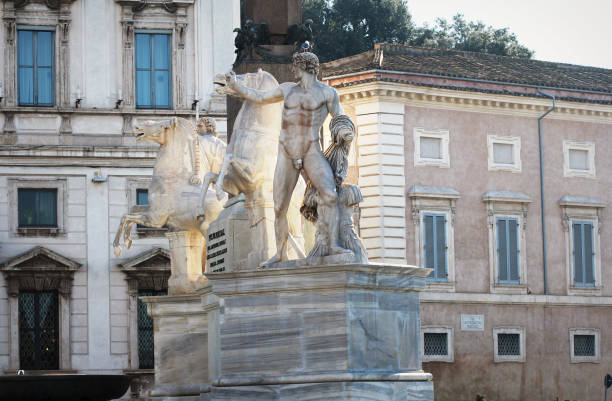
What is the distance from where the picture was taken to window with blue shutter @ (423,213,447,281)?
3678cm

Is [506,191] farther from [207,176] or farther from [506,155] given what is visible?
[207,176]

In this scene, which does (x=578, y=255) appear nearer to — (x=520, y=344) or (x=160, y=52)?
(x=520, y=344)

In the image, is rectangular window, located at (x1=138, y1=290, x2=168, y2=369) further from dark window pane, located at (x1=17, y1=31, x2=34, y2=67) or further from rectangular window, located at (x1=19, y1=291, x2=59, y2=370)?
dark window pane, located at (x1=17, y1=31, x2=34, y2=67)

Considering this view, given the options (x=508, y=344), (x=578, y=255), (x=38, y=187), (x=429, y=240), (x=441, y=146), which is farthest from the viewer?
(x=578, y=255)

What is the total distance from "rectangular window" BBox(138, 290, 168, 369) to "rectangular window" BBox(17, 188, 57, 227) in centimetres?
294

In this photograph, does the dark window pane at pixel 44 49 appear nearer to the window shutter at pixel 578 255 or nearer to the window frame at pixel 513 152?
the window frame at pixel 513 152

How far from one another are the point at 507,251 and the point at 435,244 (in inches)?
90.8

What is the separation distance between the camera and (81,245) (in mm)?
34531

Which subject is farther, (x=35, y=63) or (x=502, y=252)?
(x=502, y=252)

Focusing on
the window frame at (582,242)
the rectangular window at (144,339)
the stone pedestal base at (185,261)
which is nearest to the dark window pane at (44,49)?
the rectangular window at (144,339)

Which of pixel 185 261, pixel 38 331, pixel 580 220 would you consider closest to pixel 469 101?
pixel 580 220

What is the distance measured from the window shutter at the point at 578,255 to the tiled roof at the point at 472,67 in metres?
4.04

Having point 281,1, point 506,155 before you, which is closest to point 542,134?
point 506,155

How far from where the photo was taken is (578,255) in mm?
39156
